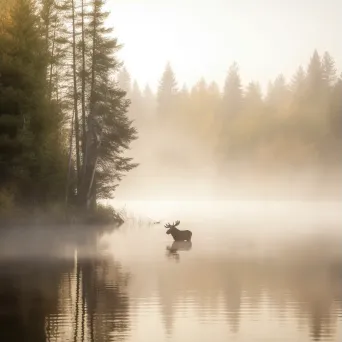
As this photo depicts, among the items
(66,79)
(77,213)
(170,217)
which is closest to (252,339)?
(77,213)

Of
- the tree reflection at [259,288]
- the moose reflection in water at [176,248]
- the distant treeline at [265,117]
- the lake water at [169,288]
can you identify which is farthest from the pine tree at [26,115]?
the distant treeline at [265,117]

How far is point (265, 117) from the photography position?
104m

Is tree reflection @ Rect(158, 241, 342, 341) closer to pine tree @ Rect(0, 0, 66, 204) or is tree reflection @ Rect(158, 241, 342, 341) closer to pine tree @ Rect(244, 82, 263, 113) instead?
pine tree @ Rect(0, 0, 66, 204)

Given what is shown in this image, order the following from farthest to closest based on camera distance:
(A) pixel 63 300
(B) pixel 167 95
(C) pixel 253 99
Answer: (B) pixel 167 95 < (C) pixel 253 99 < (A) pixel 63 300

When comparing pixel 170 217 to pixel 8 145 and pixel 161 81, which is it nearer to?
pixel 8 145

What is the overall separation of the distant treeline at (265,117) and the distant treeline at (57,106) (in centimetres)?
4940

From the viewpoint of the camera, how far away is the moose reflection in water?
1192 inches

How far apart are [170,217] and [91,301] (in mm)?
33726

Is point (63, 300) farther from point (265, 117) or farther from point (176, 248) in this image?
point (265, 117)

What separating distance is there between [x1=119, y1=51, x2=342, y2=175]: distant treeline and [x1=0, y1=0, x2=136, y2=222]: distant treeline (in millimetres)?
49403

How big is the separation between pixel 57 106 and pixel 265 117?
211ft

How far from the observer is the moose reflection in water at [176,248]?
3028 cm

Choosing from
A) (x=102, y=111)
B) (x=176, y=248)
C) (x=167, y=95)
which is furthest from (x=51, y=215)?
(x=167, y=95)

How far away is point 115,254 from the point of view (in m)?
30.2
